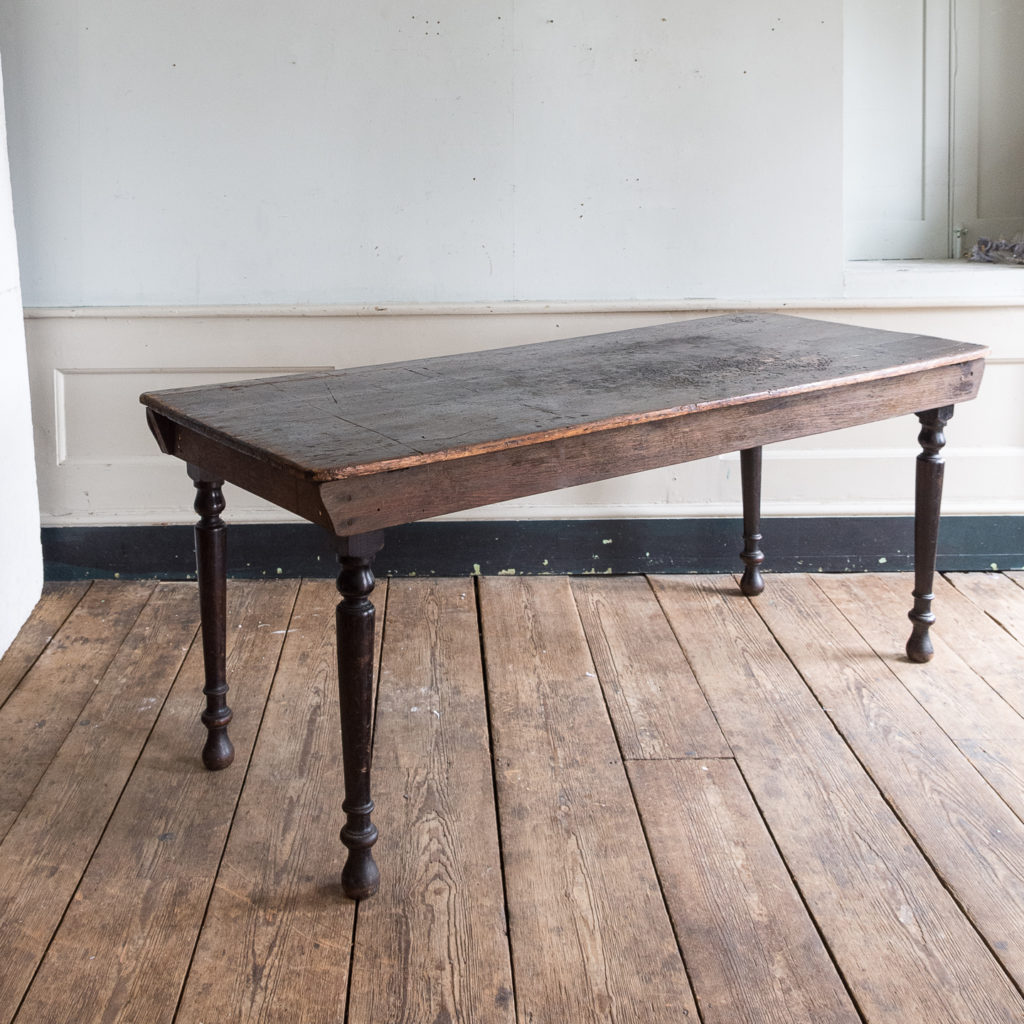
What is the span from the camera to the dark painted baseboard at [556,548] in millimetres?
3463

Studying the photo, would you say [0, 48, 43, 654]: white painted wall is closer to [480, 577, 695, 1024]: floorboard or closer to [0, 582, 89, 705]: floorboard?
[0, 582, 89, 705]: floorboard

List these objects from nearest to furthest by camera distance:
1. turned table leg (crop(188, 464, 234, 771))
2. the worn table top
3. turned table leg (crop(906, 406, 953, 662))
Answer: the worn table top < turned table leg (crop(188, 464, 234, 771)) < turned table leg (crop(906, 406, 953, 662))

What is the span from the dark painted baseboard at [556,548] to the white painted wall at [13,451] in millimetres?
263

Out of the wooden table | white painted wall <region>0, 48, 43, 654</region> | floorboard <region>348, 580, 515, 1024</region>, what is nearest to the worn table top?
the wooden table

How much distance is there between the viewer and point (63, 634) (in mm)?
3057

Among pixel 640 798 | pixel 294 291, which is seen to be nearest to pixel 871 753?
pixel 640 798

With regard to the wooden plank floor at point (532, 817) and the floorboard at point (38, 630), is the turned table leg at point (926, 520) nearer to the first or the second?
the wooden plank floor at point (532, 817)

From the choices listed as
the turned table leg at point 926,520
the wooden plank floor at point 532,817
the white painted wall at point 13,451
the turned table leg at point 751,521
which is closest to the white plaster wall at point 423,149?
the white painted wall at point 13,451

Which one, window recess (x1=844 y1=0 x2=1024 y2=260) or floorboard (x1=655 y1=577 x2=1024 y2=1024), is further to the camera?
window recess (x1=844 y1=0 x2=1024 y2=260)

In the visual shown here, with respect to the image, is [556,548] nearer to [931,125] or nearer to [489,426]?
[489,426]

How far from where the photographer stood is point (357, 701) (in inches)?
74.6

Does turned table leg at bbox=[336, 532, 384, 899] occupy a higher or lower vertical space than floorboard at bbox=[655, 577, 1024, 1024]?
higher

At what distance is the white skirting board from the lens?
10.9 ft

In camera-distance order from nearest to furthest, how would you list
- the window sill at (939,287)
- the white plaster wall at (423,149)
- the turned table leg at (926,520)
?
1. the turned table leg at (926,520)
2. the white plaster wall at (423,149)
3. the window sill at (939,287)
